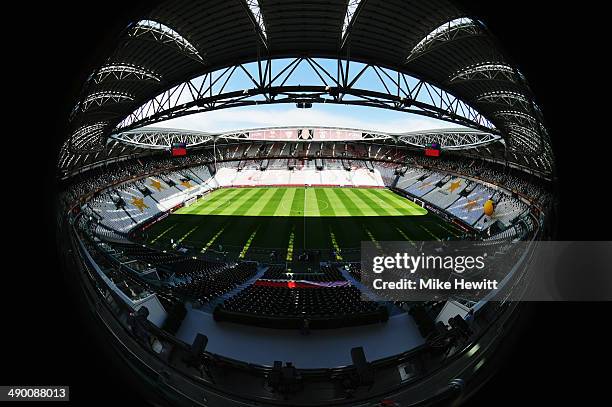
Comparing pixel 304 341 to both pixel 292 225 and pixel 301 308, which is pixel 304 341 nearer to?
pixel 301 308

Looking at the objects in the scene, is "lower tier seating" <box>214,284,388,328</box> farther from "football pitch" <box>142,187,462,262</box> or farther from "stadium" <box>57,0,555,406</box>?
"football pitch" <box>142,187,462,262</box>

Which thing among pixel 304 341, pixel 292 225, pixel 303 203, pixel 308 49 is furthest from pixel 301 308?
pixel 303 203

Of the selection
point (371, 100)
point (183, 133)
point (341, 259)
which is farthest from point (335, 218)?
point (183, 133)

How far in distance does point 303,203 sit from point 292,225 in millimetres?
9226

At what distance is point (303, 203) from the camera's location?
31.5m

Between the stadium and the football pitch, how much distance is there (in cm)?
24

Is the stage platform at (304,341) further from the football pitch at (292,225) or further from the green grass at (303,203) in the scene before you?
the green grass at (303,203)

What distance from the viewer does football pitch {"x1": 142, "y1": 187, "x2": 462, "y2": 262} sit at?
58.5 feet

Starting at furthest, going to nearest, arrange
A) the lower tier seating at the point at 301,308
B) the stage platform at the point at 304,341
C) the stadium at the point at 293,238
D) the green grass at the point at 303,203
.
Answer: the green grass at the point at 303,203 < the lower tier seating at the point at 301,308 < the stage platform at the point at 304,341 < the stadium at the point at 293,238

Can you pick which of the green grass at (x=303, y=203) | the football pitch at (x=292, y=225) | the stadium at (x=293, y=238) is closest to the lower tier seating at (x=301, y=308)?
the stadium at (x=293, y=238)

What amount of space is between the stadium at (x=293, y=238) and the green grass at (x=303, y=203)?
0.66 meters

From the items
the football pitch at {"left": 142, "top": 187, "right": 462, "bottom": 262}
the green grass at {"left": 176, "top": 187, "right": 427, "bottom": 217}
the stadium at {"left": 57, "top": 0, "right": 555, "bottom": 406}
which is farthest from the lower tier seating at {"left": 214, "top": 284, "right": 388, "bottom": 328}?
the green grass at {"left": 176, "top": 187, "right": 427, "bottom": 217}

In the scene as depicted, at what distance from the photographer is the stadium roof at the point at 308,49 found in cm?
831

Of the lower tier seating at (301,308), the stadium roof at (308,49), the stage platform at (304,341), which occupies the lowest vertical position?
the stage platform at (304,341)
